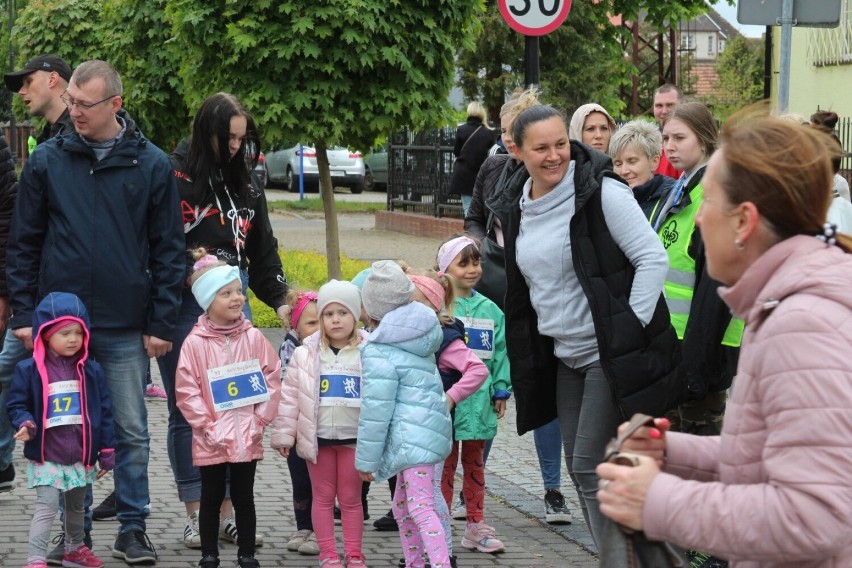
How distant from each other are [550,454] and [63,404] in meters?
2.58

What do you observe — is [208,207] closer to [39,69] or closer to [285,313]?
[285,313]

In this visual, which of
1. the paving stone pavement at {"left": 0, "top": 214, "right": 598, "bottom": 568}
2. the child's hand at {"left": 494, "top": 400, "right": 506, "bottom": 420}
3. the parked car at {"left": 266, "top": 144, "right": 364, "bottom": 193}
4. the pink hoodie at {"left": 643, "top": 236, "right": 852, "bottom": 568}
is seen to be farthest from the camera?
the parked car at {"left": 266, "top": 144, "right": 364, "bottom": 193}

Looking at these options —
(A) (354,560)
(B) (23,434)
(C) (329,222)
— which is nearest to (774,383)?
(A) (354,560)

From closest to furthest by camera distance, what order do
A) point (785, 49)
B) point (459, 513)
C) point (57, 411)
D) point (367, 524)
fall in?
point (57, 411) → point (367, 524) → point (459, 513) → point (785, 49)

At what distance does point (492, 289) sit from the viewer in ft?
21.9

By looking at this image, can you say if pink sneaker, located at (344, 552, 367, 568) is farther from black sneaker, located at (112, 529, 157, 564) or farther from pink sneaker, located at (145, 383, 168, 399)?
pink sneaker, located at (145, 383, 168, 399)

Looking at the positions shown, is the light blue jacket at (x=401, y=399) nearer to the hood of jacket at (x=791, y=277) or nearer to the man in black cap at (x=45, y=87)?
the man in black cap at (x=45, y=87)

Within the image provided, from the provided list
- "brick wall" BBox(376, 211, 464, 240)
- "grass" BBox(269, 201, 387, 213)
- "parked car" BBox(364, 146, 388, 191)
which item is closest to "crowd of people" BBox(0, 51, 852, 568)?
"brick wall" BBox(376, 211, 464, 240)

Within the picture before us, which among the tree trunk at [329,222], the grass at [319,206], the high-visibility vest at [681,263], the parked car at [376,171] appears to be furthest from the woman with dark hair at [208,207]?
the parked car at [376,171]

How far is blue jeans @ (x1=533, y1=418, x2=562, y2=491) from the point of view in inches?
273

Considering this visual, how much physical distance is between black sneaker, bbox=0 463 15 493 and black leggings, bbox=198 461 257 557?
188cm

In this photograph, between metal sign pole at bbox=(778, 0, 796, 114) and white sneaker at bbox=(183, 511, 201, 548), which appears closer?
white sneaker at bbox=(183, 511, 201, 548)

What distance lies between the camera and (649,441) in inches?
107

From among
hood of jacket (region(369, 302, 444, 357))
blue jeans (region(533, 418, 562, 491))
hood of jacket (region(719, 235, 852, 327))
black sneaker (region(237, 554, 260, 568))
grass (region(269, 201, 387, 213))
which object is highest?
hood of jacket (region(719, 235, 852, 327))
